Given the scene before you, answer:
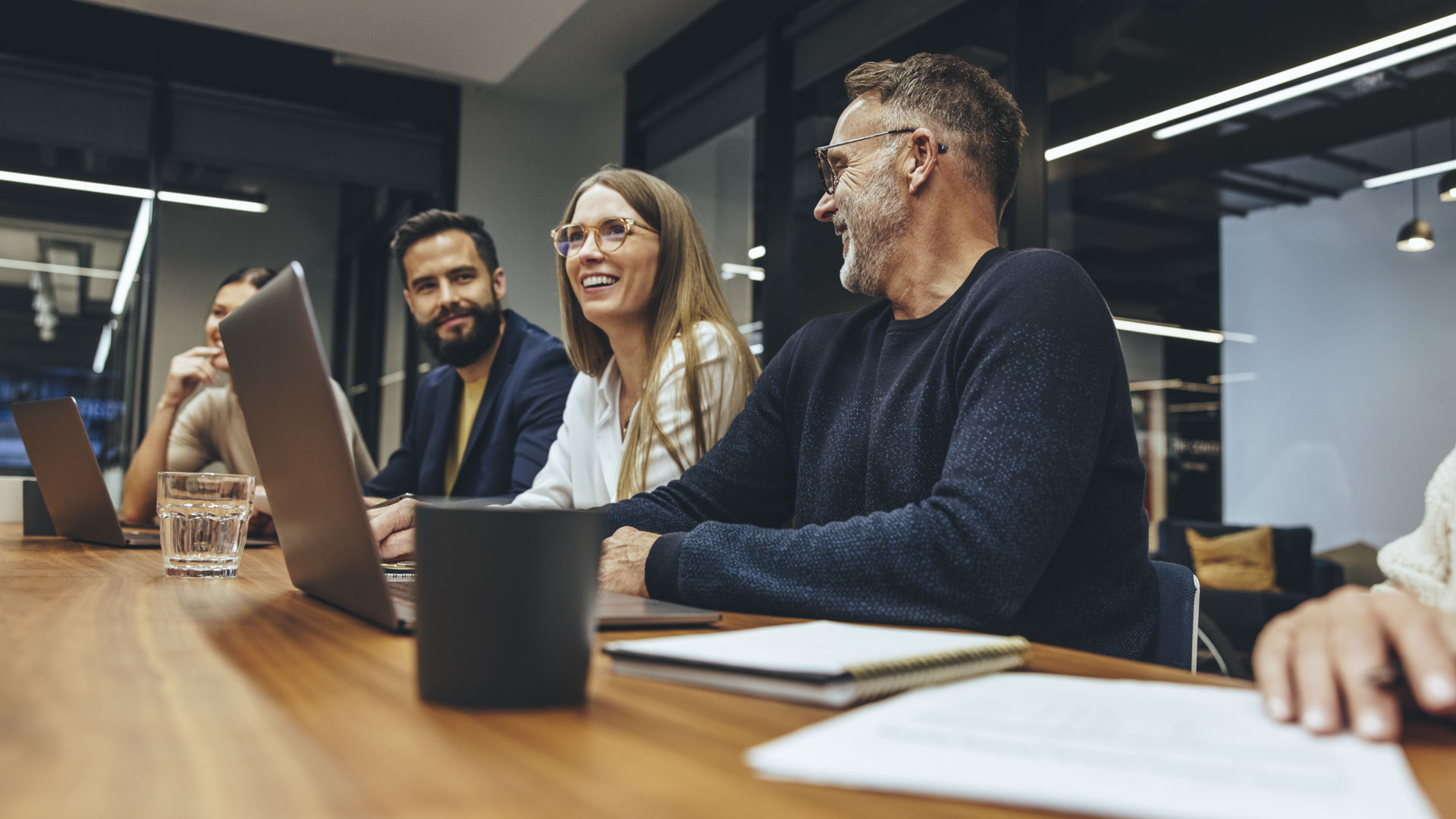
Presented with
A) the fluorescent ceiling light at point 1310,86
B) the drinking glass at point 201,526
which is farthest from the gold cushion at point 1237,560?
the drinking glass at point 201,526

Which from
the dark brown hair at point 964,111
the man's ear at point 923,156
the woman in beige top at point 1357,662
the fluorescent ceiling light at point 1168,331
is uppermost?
the fluorescent ceiling light at point 1168,331

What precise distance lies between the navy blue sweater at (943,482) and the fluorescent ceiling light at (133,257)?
4.37m

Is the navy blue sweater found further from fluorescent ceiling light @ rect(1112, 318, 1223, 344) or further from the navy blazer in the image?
fluorescent ceiling light @ rect(1112, 318, 1223, 344)

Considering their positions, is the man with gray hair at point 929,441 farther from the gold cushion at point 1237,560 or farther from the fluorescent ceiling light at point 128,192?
the fluorescent ceiling light at point 128,192

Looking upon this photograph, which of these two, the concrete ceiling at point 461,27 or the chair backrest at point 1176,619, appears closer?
the chair backrest at point 1176,619

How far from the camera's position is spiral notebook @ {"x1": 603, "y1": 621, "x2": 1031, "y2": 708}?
48cm

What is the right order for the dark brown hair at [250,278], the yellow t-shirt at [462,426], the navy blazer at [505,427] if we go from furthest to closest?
the dark brown hair at [250,278] → the yellow t-shirt at [462,426] → the navy blazer at [505,427]

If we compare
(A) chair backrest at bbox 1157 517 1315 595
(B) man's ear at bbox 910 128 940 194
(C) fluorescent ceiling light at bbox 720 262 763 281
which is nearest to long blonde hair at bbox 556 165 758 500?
(B) man's ear at bbox 910 128 940 194

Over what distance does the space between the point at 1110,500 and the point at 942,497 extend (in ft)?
0.98

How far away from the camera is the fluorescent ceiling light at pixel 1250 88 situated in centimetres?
300

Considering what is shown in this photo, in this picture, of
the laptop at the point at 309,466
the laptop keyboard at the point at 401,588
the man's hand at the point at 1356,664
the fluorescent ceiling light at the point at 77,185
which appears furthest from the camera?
the fluorescent ceiling light at the point at 77,185

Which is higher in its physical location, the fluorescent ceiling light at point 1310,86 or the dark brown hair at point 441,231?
the fluorescent ceiling light at point 1310,86

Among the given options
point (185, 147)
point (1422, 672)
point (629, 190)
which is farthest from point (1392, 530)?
point (185, 147)

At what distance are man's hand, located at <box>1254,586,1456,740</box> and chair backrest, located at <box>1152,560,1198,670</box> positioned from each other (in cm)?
58
